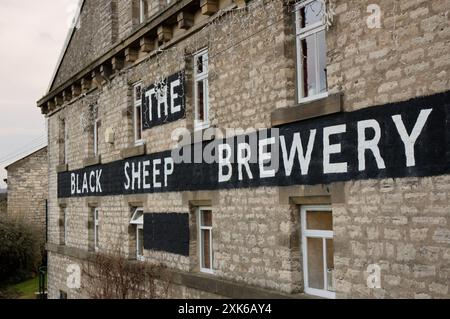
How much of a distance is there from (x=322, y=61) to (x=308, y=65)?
0.33m

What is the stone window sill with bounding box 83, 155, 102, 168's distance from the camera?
14586 mm

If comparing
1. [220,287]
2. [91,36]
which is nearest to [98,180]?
[91,36]

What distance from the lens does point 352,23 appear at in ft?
22.9

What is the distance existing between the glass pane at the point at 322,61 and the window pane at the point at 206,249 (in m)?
3.75

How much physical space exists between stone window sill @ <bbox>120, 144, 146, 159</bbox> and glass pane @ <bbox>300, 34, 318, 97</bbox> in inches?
197

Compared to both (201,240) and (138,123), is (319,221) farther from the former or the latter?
(138,123)

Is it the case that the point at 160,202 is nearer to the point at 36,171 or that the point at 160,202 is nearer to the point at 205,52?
the point at 205,52

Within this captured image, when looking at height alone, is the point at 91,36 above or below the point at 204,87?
above

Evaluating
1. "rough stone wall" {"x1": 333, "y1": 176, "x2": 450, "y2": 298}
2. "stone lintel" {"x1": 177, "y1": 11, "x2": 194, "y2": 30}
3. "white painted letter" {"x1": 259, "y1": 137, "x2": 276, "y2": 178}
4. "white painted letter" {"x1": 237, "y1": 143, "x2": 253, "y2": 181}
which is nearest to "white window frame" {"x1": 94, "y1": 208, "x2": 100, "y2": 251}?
"stone lintel" {"x1": 177, "y1": 11, "x2": 194, "y2": 30}

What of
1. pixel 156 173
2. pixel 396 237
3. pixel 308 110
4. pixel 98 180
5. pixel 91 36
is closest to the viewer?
pixel 396 237

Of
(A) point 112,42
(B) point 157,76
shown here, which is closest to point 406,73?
(B) point 157,76

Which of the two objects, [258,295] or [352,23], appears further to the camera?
[258,295]

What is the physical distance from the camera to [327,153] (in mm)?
7281

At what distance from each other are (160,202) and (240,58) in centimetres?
385
